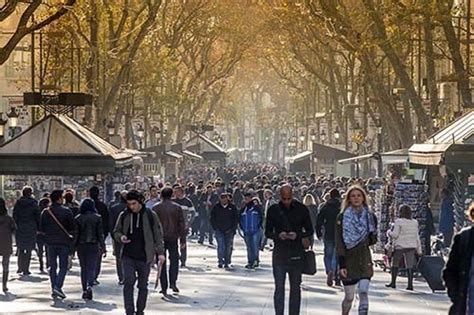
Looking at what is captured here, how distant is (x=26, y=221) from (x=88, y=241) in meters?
5.58

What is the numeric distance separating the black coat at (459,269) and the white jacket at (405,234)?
→ 35.4 ft

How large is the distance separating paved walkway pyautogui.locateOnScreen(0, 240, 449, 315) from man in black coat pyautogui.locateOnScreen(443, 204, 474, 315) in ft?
24.1

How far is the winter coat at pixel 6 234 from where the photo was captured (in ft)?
71.8

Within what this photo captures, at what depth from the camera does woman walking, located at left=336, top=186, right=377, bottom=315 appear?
15.5 m

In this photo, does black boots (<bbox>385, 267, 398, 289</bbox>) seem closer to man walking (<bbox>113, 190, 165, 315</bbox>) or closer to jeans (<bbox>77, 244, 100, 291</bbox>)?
jeans (<bbox>77, 244, 100, 291</bbox>)

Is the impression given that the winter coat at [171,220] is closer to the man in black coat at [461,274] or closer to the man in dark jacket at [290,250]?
the man in dark jacket at [290,250]

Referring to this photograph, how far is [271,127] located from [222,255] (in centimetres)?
12687

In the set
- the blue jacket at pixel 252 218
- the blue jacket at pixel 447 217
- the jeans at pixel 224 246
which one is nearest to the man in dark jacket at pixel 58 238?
the jeans at pixel 224 246

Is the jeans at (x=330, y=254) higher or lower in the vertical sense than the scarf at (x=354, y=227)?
lower

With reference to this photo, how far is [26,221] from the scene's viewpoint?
25.8m

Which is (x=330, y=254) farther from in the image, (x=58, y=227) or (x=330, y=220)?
(x=58, y=227)

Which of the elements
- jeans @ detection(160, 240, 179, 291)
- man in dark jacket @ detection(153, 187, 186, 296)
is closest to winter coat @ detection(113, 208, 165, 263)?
jeans @ detection(160, 240, 179, 291)

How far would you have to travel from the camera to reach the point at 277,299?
16297 millimetres

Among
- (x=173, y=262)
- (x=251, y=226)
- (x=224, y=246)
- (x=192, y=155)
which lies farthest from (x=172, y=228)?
(x=192, y=155)
